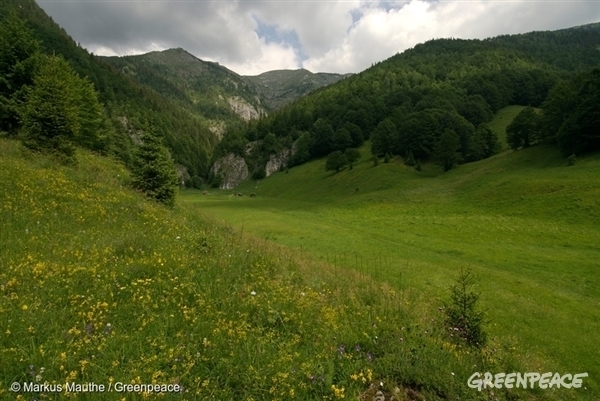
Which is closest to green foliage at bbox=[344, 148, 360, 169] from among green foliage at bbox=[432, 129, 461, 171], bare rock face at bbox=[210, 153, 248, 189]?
green foliage at bbox=[432, 129, 461, 171]

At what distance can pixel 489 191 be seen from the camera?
50.6 meters

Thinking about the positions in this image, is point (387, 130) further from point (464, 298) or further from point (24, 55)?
point (464, 298)

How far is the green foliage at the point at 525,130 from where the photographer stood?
237ft

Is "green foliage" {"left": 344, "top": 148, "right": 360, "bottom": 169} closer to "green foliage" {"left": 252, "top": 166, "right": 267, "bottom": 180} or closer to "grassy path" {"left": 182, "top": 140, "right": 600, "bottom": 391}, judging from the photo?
"grassy path" {"left": 182, "top": 140, "right": 600, "bottom": 391}

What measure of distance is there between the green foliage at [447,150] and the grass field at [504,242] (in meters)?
9.64

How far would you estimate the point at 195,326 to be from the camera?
6.68 m

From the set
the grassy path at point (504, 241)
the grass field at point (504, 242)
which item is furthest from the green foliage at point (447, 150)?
the grassy path at point (504, 241)

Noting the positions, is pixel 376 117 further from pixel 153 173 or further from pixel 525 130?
pixel 153 173

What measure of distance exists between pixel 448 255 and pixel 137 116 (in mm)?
201599

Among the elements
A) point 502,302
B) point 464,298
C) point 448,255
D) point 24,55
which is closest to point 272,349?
point 464,298

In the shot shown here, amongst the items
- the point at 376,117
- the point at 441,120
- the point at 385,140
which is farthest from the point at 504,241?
the point at 376,117

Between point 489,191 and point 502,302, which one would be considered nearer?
point 502,302

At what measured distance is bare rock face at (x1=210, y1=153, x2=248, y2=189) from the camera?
602ft

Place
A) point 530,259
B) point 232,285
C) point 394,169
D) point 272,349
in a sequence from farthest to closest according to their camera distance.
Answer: point 394,169 < point 530,259 < point 232,285 < point 272,349
